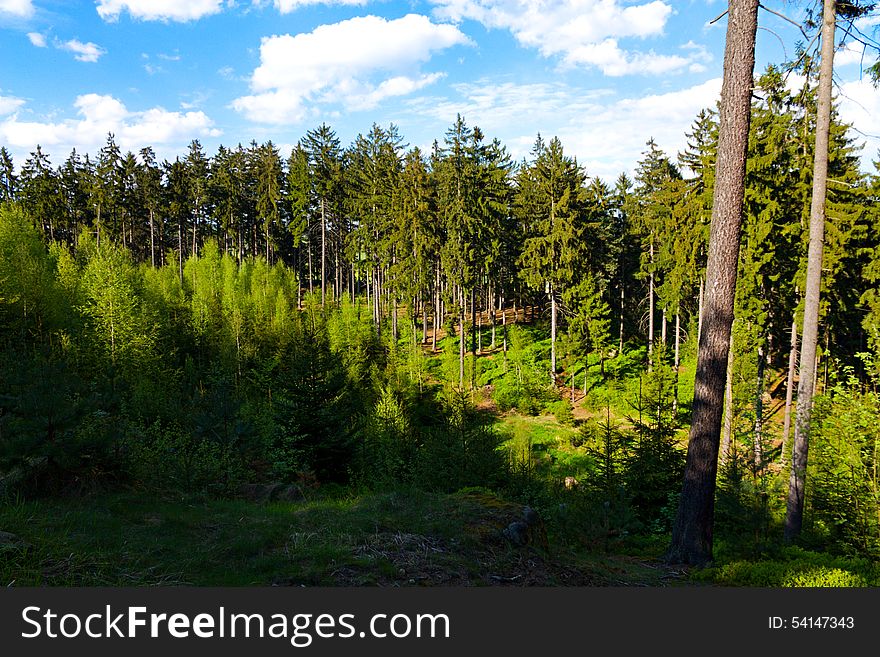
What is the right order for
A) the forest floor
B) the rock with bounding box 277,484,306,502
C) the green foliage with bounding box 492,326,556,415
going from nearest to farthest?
the forest floor
the rock with bounding box 277,484,306,502
the green foliage with bounding box 492,326,556,415

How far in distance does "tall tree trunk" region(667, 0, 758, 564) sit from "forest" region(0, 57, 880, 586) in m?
0.83

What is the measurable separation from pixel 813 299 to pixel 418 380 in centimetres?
2310

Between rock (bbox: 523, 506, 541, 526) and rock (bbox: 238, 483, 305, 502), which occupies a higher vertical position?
rock (bbox: 523, 506, 541, 526)

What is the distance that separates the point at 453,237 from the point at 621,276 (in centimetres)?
2011

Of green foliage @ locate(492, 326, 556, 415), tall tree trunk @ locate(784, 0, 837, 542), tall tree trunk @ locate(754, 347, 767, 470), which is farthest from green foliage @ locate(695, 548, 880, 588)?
green foliage @ locate(492, 326, 556, 415)

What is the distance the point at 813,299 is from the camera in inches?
424

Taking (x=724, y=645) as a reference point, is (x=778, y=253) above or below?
above

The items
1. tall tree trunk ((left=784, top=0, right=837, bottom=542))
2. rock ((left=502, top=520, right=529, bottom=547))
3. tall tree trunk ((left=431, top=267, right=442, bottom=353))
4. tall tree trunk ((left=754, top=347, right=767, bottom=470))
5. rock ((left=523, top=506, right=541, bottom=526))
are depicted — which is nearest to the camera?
rock ((left=502, top=520, right=529, bottom=547))

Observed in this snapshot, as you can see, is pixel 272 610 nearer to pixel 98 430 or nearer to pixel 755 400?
pixel 98 430

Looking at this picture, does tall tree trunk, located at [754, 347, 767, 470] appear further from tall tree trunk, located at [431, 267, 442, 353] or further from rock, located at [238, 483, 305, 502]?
tall tree trunk, located at [431, 267, 442, 353]

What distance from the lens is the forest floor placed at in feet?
14.7

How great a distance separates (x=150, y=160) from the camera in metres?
51.0

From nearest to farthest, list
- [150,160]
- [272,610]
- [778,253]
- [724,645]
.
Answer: [272,610] < [724,645] < [778,253] < [150,160]

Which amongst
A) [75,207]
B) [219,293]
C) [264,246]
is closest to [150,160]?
[75,207]
